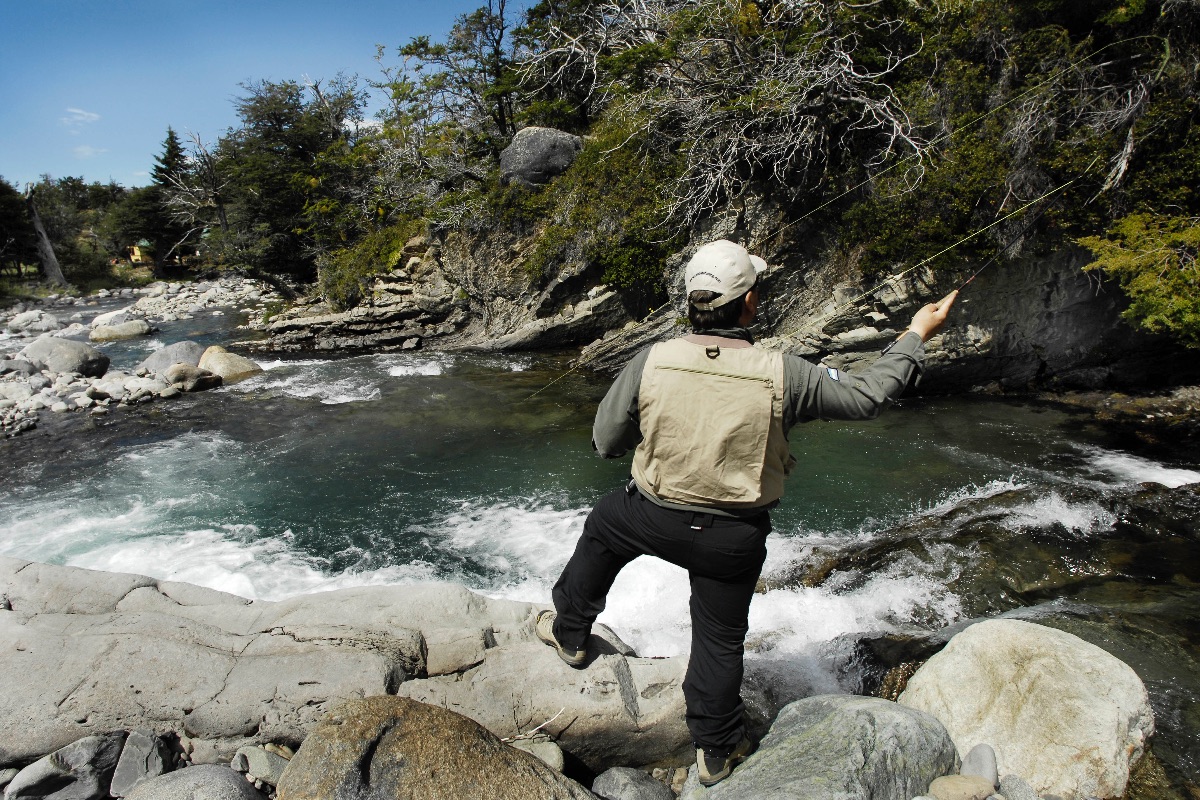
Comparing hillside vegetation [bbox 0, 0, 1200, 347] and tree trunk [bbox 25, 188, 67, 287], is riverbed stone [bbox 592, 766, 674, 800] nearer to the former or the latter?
hillside vegetation [bbox 0, 0, 1200, 347]

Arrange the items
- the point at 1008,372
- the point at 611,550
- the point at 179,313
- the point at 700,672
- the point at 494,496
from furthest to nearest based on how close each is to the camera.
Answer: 1. the point at 179,313
2. the point at 1008,372
3. the point at 494,496
4. the point at 611,550
5. the point at 700,672

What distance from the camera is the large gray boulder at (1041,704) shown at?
127 inches

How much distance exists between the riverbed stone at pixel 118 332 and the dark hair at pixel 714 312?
2592cm

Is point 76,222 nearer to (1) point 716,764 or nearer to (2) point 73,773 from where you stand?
(2) point 73,773

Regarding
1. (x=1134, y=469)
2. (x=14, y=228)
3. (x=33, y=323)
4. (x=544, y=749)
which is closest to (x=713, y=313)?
(x=544, y=749)

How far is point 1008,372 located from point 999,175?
3414 millimetres

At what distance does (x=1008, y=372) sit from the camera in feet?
35.1

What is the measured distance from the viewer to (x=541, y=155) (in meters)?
15.7

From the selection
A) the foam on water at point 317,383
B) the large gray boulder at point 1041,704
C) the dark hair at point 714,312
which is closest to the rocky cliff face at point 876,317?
the foam on water at point 317,383

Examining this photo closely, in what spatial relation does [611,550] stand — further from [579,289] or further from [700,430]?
[579,289]

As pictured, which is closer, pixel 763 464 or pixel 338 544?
pixel 763 464

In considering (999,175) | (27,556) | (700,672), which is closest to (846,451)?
(999,175)

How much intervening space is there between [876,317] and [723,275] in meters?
8.97

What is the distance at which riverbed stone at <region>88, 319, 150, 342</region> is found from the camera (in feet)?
72.3
